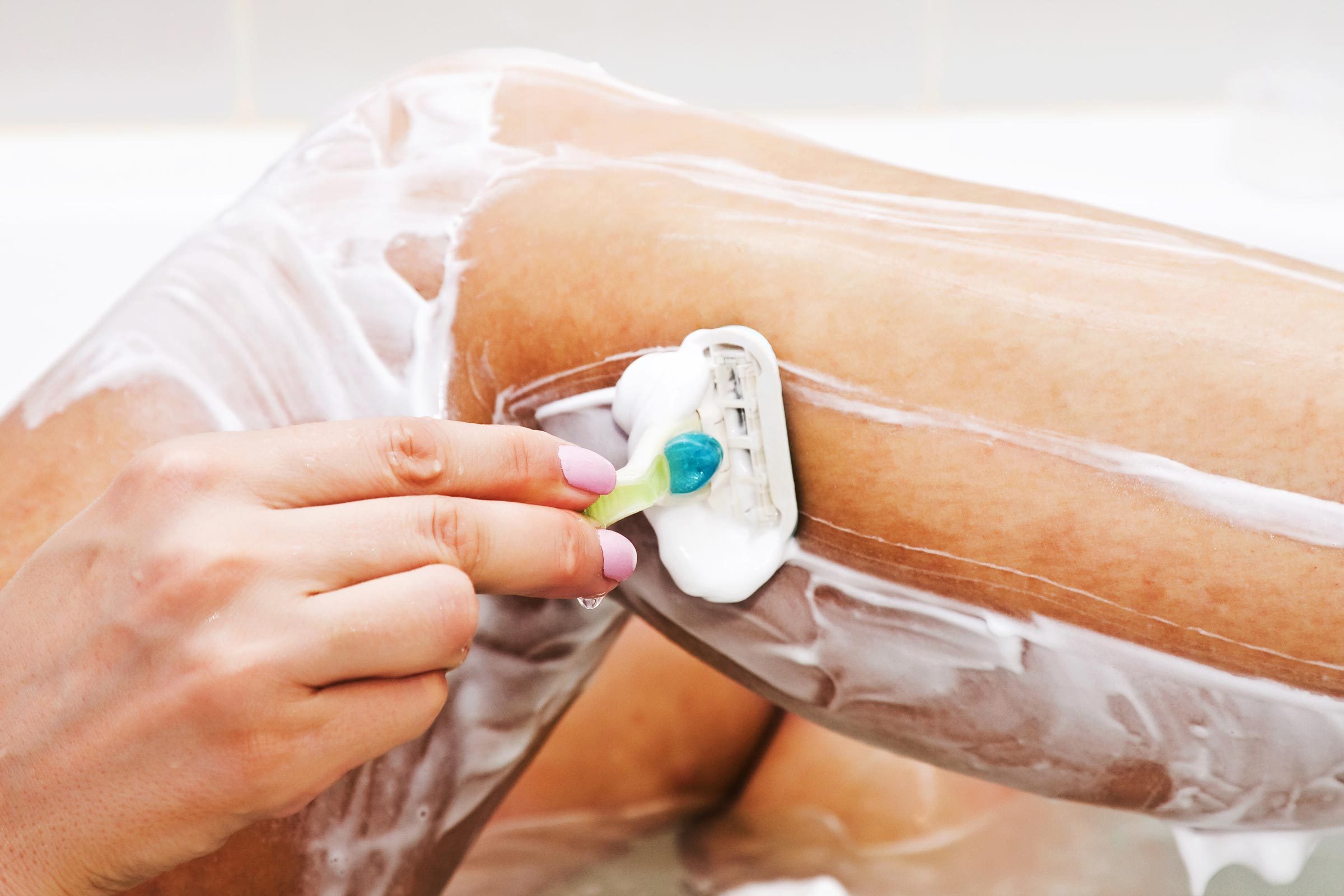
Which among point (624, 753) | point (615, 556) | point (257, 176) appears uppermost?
point (615, 556)

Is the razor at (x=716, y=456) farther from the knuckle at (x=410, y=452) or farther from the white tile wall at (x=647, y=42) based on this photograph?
the white tile wall at (x=647, y=42)

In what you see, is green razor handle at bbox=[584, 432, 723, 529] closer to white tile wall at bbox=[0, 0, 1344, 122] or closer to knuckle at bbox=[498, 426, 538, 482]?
knuckle at bbox=[498, 426, 538, 482]

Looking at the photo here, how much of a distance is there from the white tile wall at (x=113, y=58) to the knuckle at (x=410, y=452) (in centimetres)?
94

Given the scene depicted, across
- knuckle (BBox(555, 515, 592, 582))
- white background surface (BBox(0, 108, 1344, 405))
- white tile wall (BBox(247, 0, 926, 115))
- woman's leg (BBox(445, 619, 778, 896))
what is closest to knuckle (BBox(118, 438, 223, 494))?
knuckle (BBox(555, 515, 592, 582))

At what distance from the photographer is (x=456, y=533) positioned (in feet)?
1.26

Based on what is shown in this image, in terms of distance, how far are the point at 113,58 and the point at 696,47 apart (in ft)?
2.01

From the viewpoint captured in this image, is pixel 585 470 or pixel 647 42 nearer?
pixel 585 470

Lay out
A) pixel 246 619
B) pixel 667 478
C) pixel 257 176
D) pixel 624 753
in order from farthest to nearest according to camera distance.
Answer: pixel 257 176 → pixel 624 753 → pixel 667 478 → pixel 246 619

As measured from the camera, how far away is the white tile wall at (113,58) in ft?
3.64

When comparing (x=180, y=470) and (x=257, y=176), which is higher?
(x=180, y=470)

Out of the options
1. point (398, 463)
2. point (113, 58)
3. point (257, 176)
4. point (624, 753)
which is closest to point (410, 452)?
point (398, 463)

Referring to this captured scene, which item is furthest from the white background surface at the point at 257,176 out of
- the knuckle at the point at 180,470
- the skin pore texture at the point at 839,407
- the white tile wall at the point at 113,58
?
the knuckle at the point at 180,470

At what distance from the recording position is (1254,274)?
47 cm

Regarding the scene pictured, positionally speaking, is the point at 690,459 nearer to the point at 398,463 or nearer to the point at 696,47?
the point at 398,463
